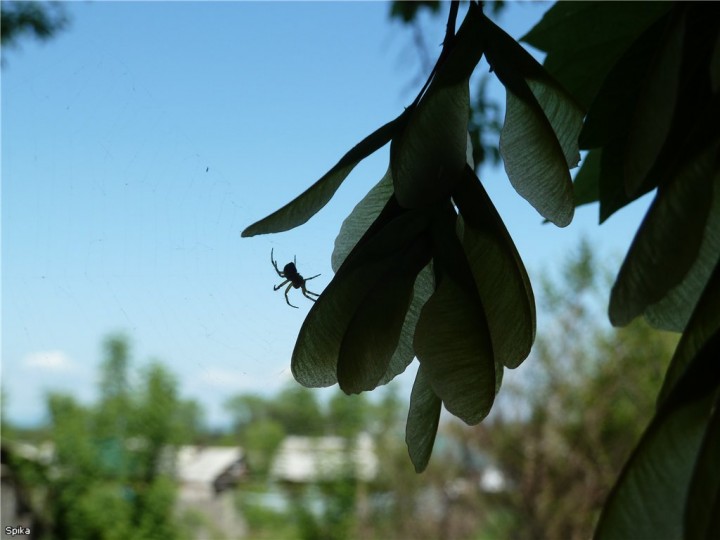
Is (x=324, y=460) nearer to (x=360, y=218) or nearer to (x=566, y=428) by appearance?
(x=566, y=428)

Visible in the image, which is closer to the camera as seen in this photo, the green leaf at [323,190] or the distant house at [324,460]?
the green leaf at [323,190]

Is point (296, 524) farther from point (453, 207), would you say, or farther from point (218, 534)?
point (453, 207)

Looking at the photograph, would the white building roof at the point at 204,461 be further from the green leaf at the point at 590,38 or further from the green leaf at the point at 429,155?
the green leaf at the point at 429,155

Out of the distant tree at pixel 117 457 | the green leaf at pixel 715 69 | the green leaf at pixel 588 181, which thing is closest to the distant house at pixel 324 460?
the distant tree at pixel 117 457

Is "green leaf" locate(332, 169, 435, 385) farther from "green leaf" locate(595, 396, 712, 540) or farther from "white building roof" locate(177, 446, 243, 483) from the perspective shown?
"white building roof" locate(177, 446, 243, 483)

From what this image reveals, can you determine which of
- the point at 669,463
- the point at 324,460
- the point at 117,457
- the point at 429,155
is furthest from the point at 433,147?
the point at 324,460

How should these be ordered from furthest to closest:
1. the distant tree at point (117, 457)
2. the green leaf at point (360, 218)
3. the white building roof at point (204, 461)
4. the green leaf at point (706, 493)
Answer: the white building roof at point (204, 461) < the distant tree at point (117, 457) < the green leaf at point (360, 218) < the green leaf at point (706, 493)

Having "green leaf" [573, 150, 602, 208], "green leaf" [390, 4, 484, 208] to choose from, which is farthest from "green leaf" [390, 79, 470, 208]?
"green leaf" [573, 150, 602, 208]
